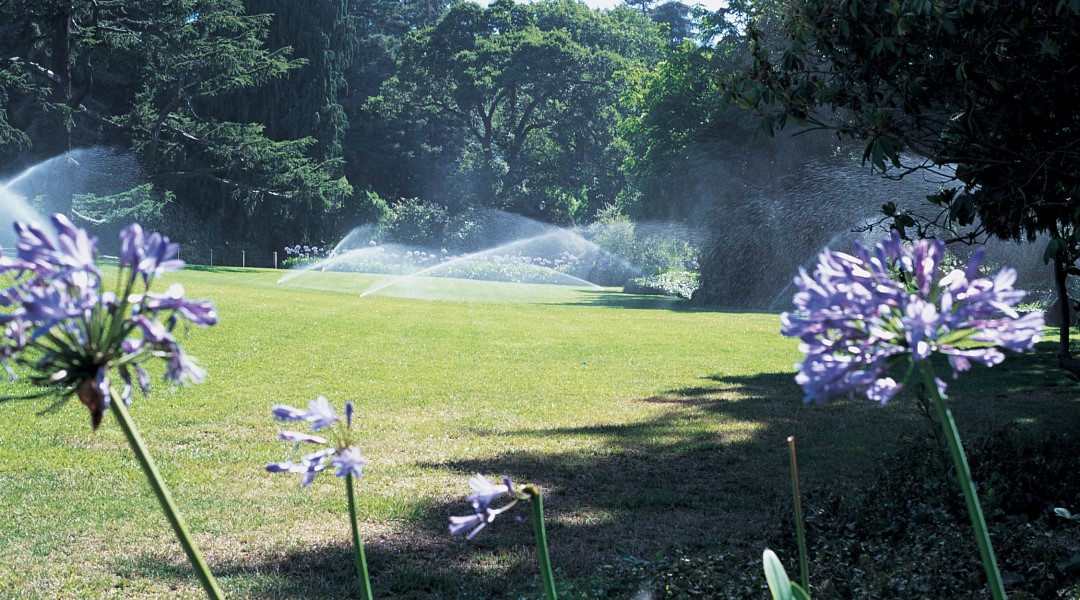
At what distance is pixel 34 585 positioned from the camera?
144 inches

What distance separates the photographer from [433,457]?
19.6 ft

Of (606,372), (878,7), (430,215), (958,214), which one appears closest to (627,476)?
(958,214)

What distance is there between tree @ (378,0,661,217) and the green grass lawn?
33488 millimetres

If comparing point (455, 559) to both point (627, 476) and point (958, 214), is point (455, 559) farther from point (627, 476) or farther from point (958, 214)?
point (958, 214)

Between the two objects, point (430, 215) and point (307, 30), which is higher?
point (307, 30)

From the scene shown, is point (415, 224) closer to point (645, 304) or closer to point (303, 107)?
point (303, 107)

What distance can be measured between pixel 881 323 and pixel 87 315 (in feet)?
2.12

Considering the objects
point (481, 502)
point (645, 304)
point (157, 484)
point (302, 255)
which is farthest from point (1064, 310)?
point (302, 255)

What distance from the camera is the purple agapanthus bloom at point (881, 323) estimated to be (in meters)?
0.80

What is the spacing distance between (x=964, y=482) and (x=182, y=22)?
101 feet

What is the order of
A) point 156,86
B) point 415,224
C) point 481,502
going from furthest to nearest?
point 415,224 → point 156,86 → point 481,502

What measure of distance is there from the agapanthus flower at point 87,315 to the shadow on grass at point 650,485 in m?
2.82

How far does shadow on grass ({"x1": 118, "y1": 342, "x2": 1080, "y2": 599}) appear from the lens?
386cm

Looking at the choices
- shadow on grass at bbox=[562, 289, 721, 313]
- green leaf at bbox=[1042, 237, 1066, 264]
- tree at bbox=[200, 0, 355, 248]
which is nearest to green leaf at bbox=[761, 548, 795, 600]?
green leaf at bbox=[1042, 237, 1066, 264]
